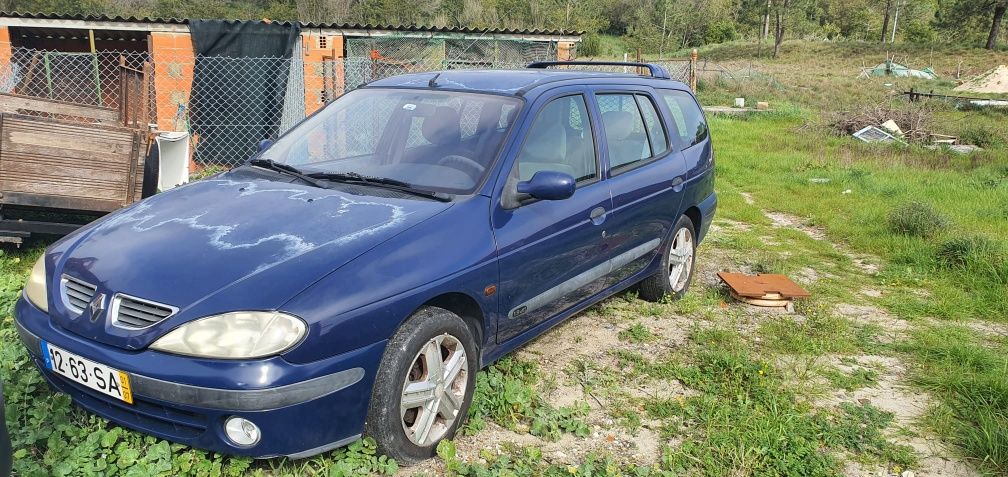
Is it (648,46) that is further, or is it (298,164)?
(648,46)

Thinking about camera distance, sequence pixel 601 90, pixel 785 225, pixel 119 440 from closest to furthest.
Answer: pixel 119 440
pixel 601 90
pixel 785 225

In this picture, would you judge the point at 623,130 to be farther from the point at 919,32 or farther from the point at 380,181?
the point at 919,32

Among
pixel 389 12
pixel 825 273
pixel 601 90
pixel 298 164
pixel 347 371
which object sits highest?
pixel 389 12

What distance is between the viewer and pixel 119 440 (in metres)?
2.80

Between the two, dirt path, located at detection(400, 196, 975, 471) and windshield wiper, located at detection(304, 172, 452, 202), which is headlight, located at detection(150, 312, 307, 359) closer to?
dirt path, located at detection(400, 196, 975, 471)

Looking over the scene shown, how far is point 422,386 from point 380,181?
1076mm

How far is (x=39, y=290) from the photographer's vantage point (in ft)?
9.64

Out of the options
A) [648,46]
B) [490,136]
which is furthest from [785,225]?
[648,46]

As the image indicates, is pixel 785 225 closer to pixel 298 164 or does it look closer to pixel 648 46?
pixel 298 164

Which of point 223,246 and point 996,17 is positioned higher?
point 996,17

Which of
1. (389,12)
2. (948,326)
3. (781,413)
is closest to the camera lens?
(781,413)

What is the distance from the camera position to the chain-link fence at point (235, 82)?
1120 centimetres

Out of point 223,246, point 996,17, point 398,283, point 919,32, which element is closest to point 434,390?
point 398,283

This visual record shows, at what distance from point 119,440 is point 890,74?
47.5 metres
